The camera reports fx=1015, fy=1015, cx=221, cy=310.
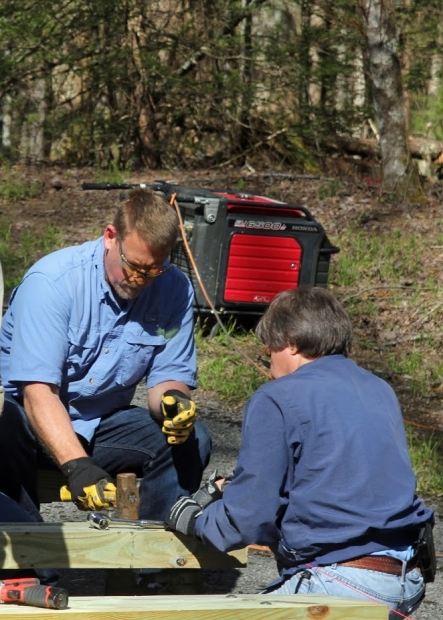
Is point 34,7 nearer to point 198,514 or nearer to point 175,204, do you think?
point 175,204

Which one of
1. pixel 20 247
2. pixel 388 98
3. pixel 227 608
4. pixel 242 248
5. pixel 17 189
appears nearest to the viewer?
pixel 227 608

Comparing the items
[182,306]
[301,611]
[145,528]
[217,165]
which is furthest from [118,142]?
[301,611]

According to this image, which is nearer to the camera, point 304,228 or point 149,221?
point 149,221

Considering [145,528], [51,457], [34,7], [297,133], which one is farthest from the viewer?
[297,133]

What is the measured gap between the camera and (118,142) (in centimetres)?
1308

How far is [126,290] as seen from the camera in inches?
151

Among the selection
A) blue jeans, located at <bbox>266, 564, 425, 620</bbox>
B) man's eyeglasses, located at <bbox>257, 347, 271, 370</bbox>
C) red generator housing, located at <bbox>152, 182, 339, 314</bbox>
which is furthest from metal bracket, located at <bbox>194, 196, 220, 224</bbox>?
blue jeans, located at <bbox>266, 564, 425, 620</bbox>

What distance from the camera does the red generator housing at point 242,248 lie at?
310 inches

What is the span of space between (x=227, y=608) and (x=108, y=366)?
1.38 m

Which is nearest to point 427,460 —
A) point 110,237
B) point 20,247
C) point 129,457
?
point 129,457

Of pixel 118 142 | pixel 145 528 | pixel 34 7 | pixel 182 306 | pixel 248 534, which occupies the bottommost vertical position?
pixel 145 528

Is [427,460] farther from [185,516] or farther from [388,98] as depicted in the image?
[388,98]

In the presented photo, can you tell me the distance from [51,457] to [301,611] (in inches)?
55.5

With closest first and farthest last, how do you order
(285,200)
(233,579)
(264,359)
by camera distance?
(264,359) < (233,579) < (285,200)
